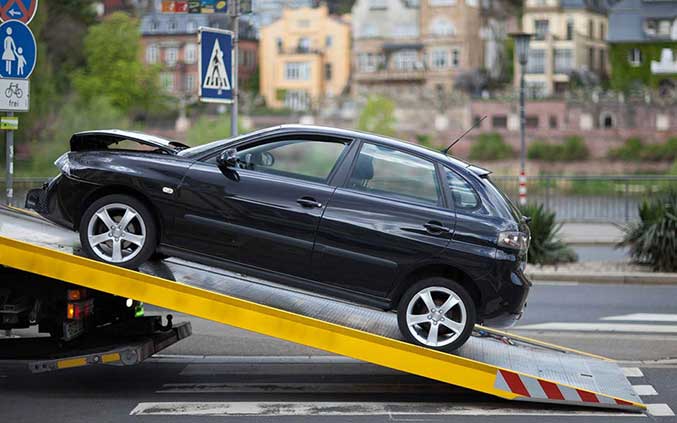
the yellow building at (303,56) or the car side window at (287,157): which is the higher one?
the yellow building at (303,56)

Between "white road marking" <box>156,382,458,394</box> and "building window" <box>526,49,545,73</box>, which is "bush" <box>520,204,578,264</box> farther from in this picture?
"building window" <box>526,49,545,73</box>

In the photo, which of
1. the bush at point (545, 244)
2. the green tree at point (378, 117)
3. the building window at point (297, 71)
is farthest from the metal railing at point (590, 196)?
the building window at point (297, 71)

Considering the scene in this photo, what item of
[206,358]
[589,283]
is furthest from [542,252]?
[206,358]

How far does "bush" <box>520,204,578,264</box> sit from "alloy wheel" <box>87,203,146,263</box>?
1097cm

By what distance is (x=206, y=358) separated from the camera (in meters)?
10.6

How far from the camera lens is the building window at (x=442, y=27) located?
100 metres

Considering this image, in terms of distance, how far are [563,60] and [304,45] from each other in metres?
24.3

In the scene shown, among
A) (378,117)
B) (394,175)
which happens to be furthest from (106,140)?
(378,117)

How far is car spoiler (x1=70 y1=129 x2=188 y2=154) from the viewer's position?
361 inches

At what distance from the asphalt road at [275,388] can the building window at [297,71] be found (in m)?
94.6

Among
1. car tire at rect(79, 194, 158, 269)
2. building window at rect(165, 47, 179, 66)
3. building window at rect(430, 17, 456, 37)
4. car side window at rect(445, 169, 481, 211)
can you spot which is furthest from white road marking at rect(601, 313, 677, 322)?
building window at rect(165, 47, 179, 66)

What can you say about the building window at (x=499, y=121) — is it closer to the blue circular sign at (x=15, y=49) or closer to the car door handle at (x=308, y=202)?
the blue circular sign at (x=15, y=49)

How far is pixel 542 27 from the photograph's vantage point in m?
98.9

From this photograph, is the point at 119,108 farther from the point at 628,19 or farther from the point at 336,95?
the point at 628,19
